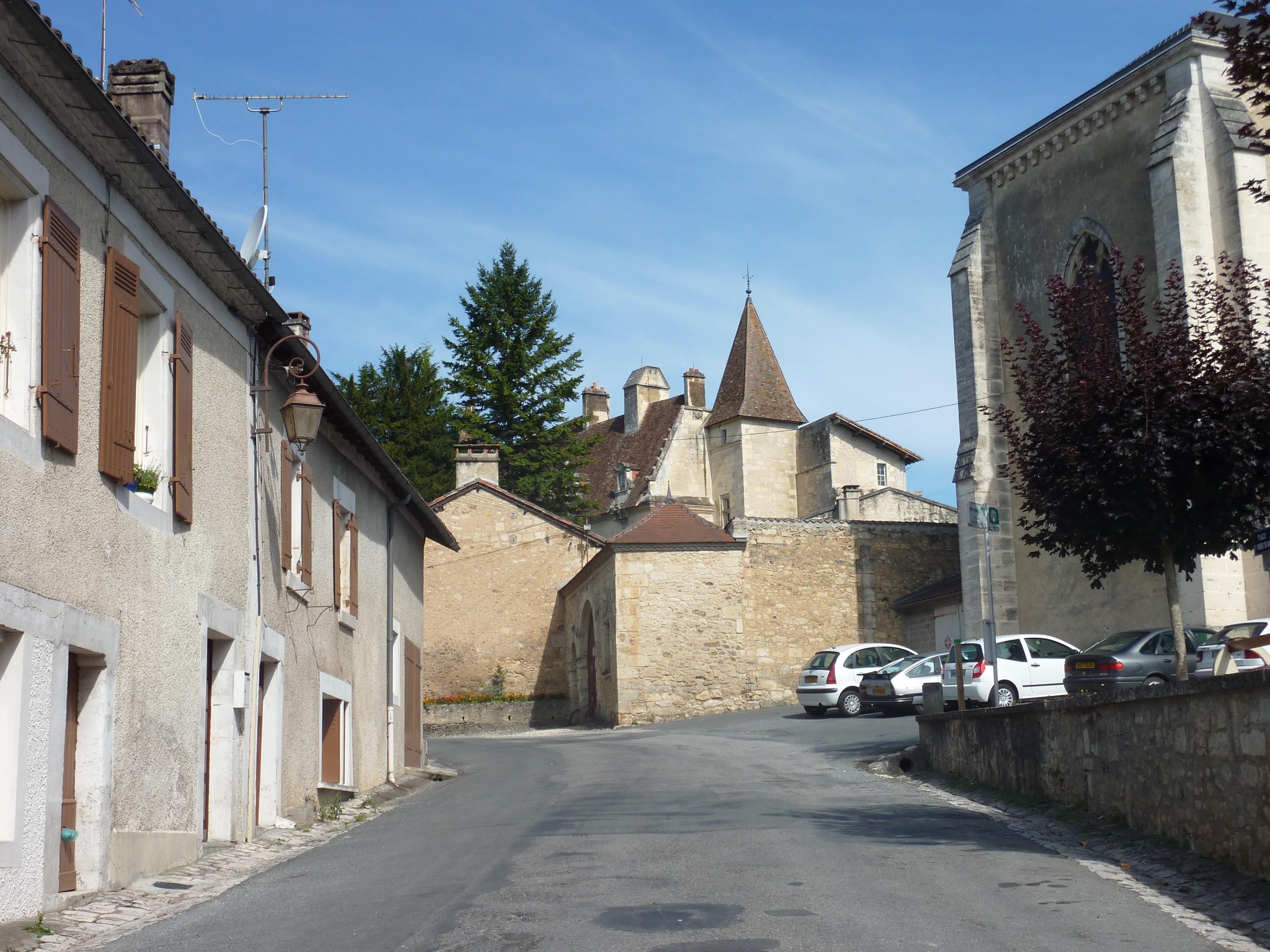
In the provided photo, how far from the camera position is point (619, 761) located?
17859mm

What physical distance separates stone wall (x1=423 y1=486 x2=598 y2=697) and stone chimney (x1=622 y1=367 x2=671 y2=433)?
26977 millimetres

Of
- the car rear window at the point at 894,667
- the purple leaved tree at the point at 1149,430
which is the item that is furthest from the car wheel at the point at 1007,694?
the purple leaved tree at the point at 1149,430

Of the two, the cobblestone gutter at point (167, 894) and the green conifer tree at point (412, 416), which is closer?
the cobblestone gutter at point (167, 894)

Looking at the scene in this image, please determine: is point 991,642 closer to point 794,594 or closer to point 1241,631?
point 1241,631

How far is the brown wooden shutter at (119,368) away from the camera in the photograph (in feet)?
26.6

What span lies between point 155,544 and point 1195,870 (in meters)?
7.23

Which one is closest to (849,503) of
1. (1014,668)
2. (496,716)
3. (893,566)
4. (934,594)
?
(893,566)

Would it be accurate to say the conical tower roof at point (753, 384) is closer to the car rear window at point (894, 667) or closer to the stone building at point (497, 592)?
the stone building at point (497, 592)

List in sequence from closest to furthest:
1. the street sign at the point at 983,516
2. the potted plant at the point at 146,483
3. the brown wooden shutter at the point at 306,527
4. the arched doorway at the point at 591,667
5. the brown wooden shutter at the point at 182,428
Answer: the potted plant at the point at 146,483, the brown wooden shutter at the point at 182,428, the brown wooden shutter at the point at 306,527, the street sign at the point at 983,516, the arched doorway at the point at 591,667

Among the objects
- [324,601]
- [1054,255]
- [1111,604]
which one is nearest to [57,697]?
[324,601]

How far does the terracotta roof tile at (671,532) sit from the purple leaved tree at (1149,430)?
17998mm

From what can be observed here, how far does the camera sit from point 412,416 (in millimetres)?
49094

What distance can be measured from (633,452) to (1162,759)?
51.4 meters

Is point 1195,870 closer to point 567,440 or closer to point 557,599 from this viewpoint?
point 557,599
